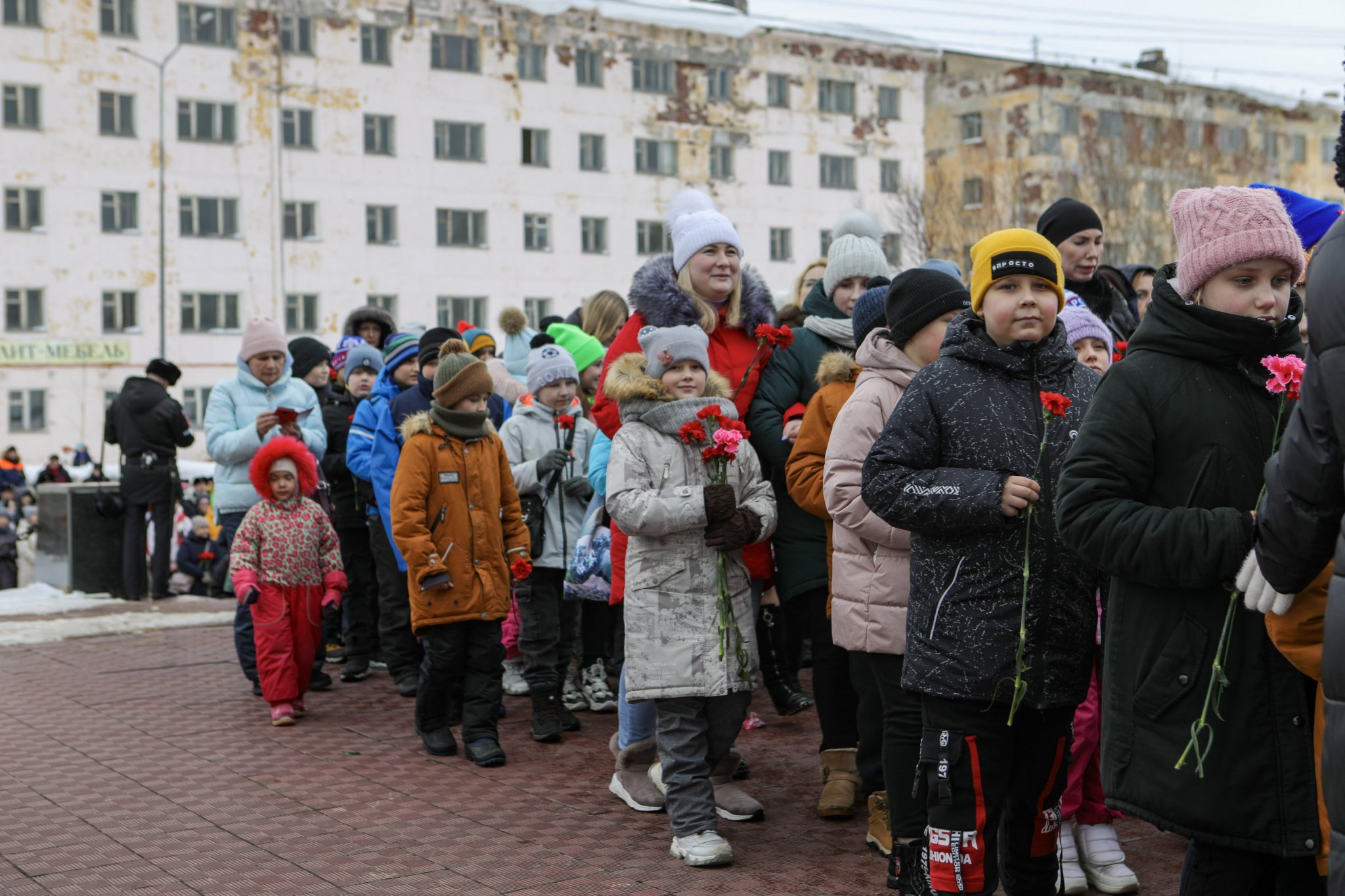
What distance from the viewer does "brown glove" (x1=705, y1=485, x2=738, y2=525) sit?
5.48 metres

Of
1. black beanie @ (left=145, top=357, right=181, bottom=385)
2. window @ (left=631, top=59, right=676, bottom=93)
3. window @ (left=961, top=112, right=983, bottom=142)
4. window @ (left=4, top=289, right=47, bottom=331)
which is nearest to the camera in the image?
black beanie @ (left=145, top=357, right=181, bottom=385)

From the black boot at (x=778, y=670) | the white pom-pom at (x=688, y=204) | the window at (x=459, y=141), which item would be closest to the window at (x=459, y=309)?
the window at (x=459, y=141)

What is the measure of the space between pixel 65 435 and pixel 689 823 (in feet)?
135

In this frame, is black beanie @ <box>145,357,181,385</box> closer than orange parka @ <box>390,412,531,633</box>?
No

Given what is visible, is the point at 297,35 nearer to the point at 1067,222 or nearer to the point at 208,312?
the point at 208,312

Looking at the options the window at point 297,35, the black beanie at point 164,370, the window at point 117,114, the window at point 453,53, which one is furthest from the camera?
the window at point 453,53

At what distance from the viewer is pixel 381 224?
4672cm

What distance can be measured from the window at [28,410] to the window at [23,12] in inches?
407

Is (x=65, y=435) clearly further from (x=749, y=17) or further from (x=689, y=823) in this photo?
(x=689, y=823)

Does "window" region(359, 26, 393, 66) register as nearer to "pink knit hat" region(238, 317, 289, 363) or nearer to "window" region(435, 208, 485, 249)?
"window" region(435, 208, 485, 249)

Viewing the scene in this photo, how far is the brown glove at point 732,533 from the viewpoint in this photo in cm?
553

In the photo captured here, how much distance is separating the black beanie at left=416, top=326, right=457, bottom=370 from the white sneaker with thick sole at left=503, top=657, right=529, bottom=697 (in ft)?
6.15

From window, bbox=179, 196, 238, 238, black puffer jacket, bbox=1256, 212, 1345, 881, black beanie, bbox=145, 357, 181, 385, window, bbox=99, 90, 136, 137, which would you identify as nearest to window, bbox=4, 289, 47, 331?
window, bbox=179, 196, 238, 238

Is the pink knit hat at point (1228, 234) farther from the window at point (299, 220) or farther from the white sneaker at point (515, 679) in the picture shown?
the window at point (299, 220)
